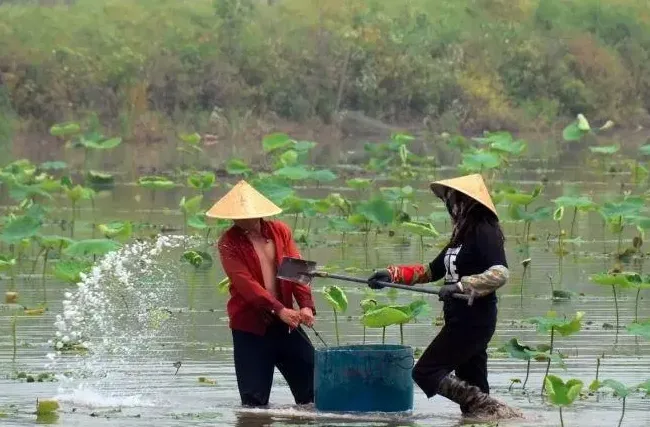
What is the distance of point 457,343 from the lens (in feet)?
28.6

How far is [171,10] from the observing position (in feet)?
151

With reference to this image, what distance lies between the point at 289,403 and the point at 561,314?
313cm

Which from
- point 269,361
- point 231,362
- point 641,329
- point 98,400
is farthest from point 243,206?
point 641,329

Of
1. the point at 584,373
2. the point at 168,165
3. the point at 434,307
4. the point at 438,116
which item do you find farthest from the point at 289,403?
the point at 438,116

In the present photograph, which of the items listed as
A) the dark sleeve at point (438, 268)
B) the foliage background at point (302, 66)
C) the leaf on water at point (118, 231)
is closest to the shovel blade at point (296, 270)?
the dark sleeve at point (438, 268)

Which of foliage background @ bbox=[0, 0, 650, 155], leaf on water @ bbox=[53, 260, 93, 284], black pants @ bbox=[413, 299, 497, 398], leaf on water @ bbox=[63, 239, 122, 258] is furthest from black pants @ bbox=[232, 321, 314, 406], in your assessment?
foliage background @ bbox=[0, 0, 650, 155]

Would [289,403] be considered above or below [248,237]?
below

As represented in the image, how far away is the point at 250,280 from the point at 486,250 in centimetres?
113

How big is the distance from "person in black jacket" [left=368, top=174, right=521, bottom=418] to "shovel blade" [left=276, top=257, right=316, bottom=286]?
310 mm

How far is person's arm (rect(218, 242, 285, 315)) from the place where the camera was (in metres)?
8.94

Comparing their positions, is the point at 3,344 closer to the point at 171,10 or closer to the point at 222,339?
the point at 222,339

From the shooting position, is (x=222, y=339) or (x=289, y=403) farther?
(x=222, y=339)

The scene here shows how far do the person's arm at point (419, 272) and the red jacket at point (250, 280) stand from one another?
1.54ft

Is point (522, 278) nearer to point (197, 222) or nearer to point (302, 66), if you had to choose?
point (197, 222)
